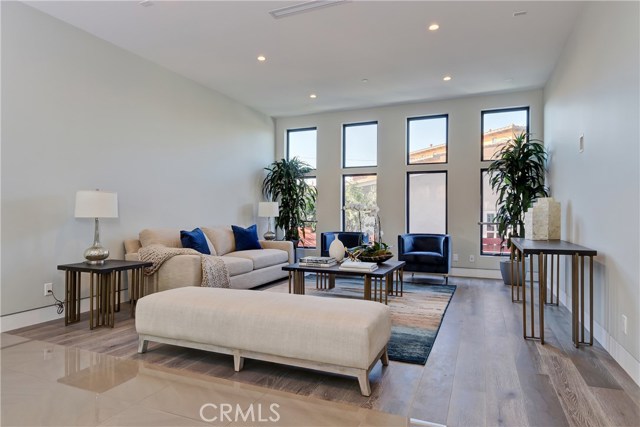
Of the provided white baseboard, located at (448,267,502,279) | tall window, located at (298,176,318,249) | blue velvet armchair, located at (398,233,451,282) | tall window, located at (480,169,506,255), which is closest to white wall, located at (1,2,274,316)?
tall window, located at (298,176,318,249)

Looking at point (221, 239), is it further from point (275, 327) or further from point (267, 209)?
point (275, 327)

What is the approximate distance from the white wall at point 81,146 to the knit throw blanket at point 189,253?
1.68ft

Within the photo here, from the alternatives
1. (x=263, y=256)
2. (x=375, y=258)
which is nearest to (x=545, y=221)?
(x=375, y=258)

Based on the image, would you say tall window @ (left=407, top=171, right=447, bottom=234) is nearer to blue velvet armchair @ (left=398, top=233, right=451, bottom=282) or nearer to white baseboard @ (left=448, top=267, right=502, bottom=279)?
blue velvet armchair @ (left=398, top=233, right=451, bottom=282)

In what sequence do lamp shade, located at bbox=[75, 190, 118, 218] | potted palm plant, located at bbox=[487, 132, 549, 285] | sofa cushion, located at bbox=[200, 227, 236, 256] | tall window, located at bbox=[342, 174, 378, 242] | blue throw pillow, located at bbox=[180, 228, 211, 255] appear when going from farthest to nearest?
1. tall window, located at bbox=[342, 174, 378, 242]
2. sofa cushion, located at bbox=[200, 227, 236, 256]
3. potted palm plant, located at bbox=[487, 132, 549, 285]
4. blue throw pillow, located at bbox=[180, 228, 211, 255]
5. lamp shade, located at bbox=[75, 190, 118, 218]

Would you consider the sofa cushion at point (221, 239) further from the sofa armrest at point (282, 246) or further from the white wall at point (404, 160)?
the white wall at point (404, 160)

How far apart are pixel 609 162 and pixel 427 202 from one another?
3941 mm

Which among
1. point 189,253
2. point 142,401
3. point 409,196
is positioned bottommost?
point 142,401

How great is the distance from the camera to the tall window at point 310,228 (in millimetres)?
7617

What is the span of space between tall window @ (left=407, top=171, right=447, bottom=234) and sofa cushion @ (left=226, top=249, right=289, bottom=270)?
2.50m

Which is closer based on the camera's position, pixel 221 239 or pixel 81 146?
pixel 81 146

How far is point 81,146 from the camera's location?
13.4 feet

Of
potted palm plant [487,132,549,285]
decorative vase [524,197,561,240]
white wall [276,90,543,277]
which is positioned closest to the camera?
decorative vase [524,197,561,240]

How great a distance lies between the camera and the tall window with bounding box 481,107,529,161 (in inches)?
245
